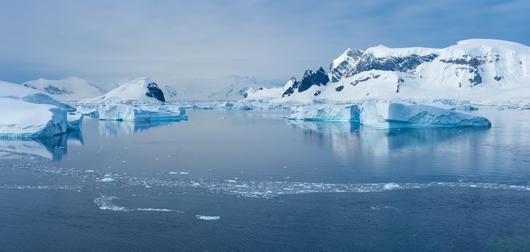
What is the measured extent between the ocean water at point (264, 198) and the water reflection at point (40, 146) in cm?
12

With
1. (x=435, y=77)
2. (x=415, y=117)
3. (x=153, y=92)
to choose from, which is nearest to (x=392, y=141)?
(x=415, y=117)

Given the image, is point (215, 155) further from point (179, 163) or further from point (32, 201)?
point (32, 201)

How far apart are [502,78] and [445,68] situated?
44.4ft

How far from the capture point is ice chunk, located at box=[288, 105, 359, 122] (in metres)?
46.4

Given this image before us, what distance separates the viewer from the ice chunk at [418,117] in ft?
119

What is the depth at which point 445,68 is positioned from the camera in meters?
130

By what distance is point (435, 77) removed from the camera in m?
128

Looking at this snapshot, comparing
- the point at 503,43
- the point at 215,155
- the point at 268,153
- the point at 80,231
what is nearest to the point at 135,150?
the point at 215,155

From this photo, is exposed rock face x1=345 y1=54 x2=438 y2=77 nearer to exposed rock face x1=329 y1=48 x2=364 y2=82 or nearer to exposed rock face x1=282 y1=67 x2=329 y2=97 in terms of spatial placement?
exposed rock face x1=329 y1=48 x2=364 y2=82

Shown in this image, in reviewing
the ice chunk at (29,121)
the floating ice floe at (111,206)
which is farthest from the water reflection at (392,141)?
the ice chunk at (29,121)

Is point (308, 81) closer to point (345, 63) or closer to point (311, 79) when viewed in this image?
point (311, 79)

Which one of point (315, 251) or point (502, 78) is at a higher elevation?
point (502, 78)

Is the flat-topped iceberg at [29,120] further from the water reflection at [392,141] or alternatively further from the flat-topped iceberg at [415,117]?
the flat-topped iceberg at [415,117]

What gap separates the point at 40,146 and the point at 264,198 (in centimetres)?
1579
